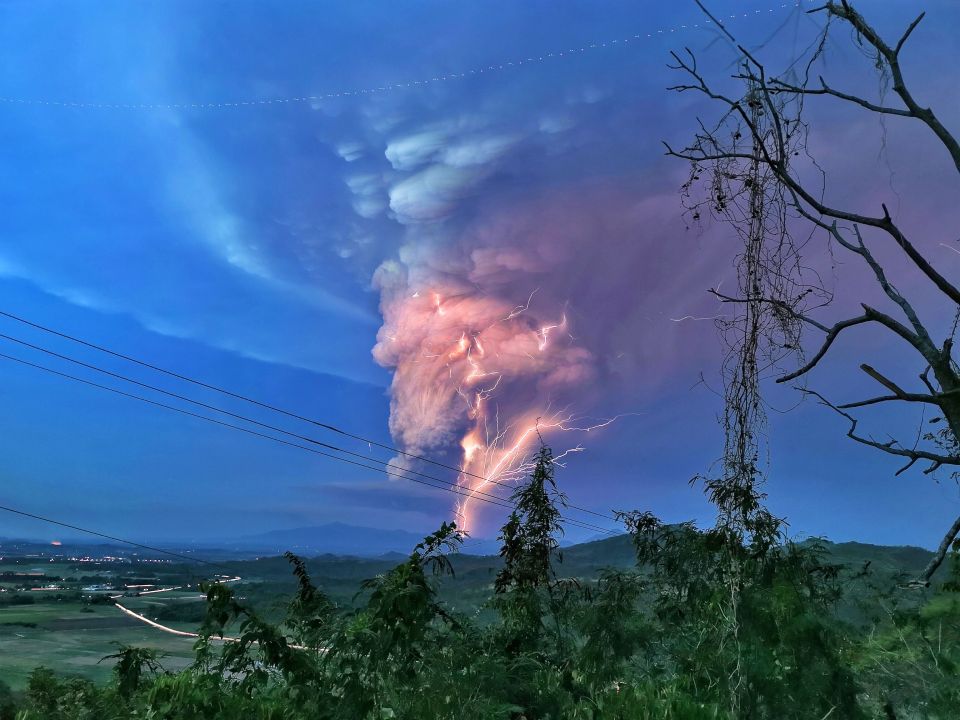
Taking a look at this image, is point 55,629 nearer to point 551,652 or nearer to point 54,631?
point 54,631

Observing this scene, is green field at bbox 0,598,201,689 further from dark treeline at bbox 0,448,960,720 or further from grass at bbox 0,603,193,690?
dark treeline at bbox 0,448,960,720

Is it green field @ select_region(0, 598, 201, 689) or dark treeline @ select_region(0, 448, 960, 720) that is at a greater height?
dark treeline @ select_region(0, 448, 960, 720)

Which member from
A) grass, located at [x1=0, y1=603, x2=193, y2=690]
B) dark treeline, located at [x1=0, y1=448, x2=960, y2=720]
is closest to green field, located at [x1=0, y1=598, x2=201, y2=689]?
grass, located at [x1=0, y1=603, x2=193, y2=690]

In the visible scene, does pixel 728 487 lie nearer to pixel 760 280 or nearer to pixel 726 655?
pixel 726 655

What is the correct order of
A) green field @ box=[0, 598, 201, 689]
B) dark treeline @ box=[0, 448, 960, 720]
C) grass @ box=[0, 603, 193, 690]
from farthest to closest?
green field @ box=[0, 598, 201, 689] → grass @ box=[0, 603, 193, 690] → dark treeline @ box=[0, 448, 960, 720]

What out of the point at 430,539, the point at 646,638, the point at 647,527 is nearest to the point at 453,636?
the point at 430,539

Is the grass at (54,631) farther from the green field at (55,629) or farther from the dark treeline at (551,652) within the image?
the dark treeline at (551,652)

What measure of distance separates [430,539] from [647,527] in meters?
5.62

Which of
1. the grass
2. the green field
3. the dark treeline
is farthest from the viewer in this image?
the green field

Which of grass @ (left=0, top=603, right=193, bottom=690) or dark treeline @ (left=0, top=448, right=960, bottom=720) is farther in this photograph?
grass @ (left=0, top=603, right=193, bottom=690)

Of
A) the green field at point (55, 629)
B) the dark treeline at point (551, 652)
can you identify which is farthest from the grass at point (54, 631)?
the dark treeline at point (551, 652)

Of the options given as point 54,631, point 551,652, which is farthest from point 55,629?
point 551,652

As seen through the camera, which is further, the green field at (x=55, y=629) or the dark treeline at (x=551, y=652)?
the green field at (x=55, y=629)

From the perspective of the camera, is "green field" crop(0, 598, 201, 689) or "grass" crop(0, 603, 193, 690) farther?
"green field" crop(0, 598, 201, 689)
